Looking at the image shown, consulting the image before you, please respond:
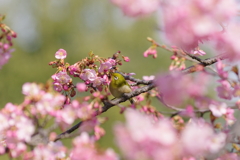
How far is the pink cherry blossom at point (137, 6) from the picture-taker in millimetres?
1415

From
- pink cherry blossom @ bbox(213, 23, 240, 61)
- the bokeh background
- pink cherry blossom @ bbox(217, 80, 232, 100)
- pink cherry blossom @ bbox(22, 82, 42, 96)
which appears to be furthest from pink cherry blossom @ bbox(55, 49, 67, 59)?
the bokeh background

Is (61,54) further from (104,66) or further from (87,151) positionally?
(87,151)

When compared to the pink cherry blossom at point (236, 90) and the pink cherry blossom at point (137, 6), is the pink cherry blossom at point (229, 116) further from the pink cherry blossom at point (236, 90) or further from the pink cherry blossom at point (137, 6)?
the pink cherry blossom at point (137, 6)

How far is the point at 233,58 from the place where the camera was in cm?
144

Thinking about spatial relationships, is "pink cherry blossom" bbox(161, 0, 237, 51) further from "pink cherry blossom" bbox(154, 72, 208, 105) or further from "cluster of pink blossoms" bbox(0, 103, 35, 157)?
"cluster of pink blossoms" bbox(0, 103, 35, 157)

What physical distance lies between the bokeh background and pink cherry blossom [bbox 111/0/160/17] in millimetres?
13840

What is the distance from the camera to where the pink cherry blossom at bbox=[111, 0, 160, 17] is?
55.7 inches

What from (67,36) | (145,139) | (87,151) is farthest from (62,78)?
(67,36)

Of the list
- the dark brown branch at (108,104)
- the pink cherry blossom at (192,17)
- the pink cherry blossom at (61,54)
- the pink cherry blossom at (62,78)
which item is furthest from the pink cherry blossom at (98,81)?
the pink cherry blossom at (192,17)

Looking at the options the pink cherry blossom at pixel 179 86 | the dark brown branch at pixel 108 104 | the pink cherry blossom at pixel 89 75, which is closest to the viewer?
the pink cherry blossom at pixel 179 86

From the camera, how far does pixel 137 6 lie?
1477 millimetres

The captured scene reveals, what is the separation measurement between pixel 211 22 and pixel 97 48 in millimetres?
14747

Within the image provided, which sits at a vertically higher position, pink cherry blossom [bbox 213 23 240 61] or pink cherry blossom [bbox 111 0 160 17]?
pink cherry blossom [bbox 111 0 160 17]

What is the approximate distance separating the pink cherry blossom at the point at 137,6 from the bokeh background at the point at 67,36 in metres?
13.8
